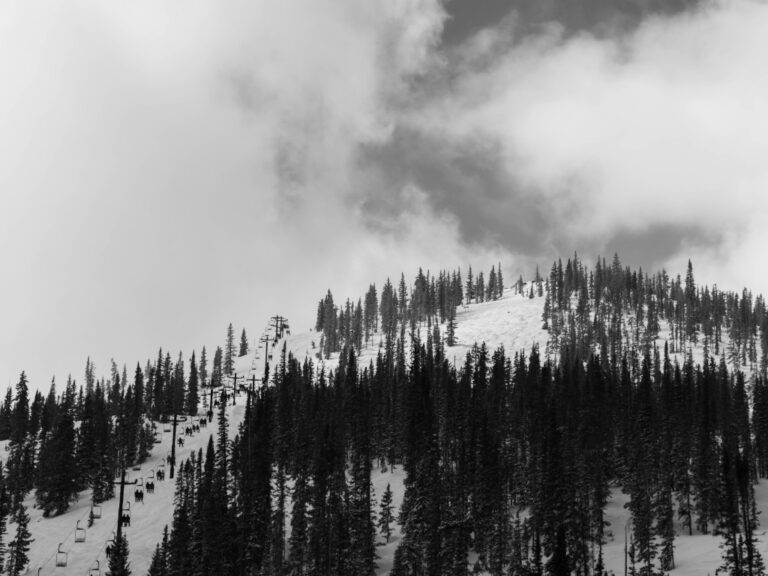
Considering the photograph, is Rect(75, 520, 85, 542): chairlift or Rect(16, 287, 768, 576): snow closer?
Rect(16, 287, 768, 576): snow

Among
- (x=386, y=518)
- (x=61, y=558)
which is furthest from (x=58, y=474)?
(x=386, y=518)

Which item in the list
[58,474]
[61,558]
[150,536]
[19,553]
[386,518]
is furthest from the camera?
[58,474]

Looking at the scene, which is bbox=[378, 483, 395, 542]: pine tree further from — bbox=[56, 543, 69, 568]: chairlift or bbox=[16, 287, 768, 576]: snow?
bbox=[56, 543, 69, 568]: chairlift

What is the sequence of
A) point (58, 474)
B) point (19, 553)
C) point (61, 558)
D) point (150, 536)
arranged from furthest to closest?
1. point (58, 474)
2. point (150, 536)
3. point (61, 558)
4. point (19, 553)

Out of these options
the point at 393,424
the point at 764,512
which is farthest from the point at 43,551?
the point at 764,512

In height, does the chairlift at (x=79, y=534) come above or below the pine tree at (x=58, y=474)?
below

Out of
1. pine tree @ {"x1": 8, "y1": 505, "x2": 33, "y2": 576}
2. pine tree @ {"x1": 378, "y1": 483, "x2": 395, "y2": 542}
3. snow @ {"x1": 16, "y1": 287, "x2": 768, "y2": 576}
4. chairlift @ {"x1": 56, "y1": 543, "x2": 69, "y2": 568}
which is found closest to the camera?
snow @ {"x1": 16, "y1": 287, "x2": 768, "y2": 576}

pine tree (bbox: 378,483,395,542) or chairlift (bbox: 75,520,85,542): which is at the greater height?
pine tree (bbox: 378,483,395,542)

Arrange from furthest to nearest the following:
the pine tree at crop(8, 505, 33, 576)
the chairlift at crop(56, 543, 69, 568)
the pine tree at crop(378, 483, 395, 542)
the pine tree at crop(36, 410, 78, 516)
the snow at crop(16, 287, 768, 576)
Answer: the pine tree at crop(36, 410, 78, 516) < the pine tree at crop(378, 483, 395, 542) < the chairlift at crop(56, 543, 69, 568) < the pine tree at crop(8, 505, 33, 576) < the snow at crop(16, 287, 768, 576)

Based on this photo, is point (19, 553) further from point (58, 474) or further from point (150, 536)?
point (58, 474)

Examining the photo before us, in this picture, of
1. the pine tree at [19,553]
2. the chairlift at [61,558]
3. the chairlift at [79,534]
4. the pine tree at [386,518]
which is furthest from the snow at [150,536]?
the pine tree at [19,553]

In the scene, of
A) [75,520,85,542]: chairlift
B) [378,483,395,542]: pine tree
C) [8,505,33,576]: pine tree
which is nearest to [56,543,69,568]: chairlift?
[75,520,85,542]: chairlift

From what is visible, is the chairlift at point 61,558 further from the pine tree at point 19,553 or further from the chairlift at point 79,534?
the pine tree at point 19,553

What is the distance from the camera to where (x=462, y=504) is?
8744 centimetres
